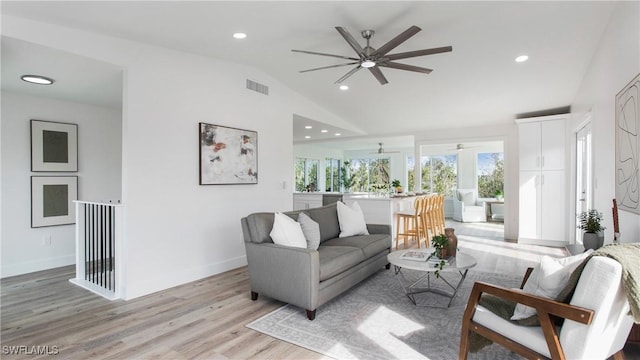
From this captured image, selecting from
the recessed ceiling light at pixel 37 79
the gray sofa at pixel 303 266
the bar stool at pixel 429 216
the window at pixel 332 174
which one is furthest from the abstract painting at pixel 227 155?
the window at pixel 332 174

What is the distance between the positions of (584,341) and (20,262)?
5996 millimetres

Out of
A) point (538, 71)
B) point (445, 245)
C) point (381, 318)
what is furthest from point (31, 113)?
point (538, 71)

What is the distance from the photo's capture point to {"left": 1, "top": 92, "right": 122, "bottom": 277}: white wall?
4.23m

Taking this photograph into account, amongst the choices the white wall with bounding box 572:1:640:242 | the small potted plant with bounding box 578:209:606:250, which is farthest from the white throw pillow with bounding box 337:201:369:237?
the white wall with bounding box 572:1:640:242

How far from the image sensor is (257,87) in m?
4.91

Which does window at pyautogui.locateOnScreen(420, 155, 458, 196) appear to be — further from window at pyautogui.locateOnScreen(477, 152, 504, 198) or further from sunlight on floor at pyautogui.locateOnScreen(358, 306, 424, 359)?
sunlight on floor at pyautogui.locateOnScreen(358, 306, 424, 359)

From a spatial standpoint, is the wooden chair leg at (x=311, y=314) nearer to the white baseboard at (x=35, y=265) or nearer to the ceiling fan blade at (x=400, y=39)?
the ceiling fan blade at (x=400, y=39)

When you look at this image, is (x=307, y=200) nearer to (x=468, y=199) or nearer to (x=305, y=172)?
(x=305, y=172)

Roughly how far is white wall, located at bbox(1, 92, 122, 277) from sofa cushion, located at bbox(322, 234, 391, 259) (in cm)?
392

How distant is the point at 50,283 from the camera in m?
3.92

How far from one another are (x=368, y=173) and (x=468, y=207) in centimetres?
450

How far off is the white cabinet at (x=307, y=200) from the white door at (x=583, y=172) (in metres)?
4.75

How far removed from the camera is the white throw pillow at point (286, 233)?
313 cm

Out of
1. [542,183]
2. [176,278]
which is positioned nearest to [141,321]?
[176,278]
